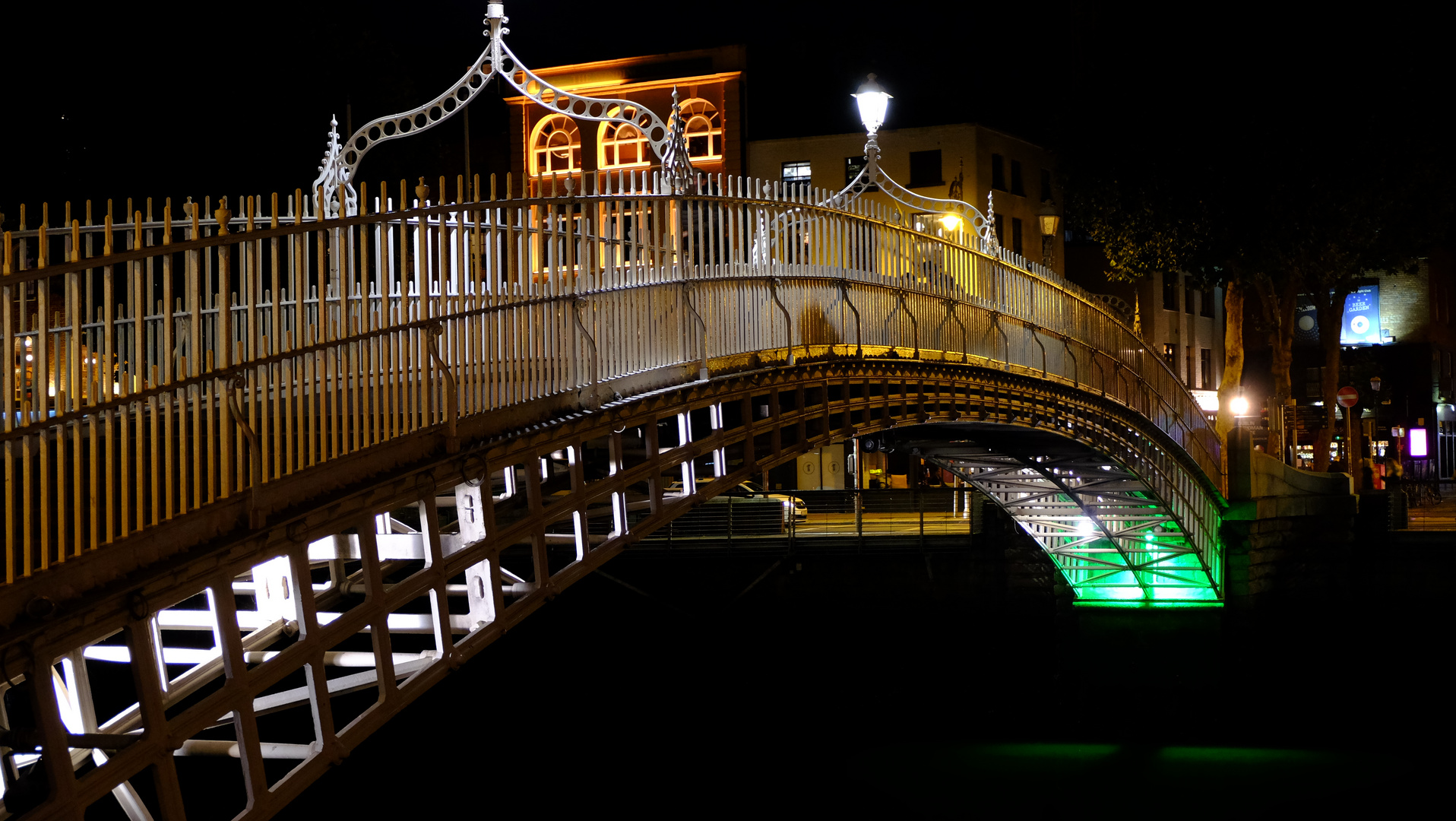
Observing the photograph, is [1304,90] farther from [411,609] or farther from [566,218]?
[566,218]

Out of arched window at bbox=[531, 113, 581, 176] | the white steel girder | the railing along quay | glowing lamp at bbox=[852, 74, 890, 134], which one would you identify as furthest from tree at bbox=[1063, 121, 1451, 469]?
glowing lamp at bbox=[852, 74, 890, 134]

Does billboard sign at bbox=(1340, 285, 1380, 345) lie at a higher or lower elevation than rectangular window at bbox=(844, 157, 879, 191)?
lower

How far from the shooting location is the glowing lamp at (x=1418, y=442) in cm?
4525

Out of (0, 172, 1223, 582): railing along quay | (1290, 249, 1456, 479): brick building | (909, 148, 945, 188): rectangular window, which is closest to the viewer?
(0, 172, 1223, 582): railing along quay

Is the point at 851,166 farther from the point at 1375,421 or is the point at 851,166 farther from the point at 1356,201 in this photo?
the point at 1375,421

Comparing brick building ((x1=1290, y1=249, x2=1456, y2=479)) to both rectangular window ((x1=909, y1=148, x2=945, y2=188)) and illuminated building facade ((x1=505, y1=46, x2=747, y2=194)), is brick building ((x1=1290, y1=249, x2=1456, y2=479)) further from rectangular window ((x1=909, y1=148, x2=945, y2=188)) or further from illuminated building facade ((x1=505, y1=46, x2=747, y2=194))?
illuminated building facade ((x1=505, y1=46, x2=747, y2=194))

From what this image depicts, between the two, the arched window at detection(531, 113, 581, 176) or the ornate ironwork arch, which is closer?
the ornate ironwork arch

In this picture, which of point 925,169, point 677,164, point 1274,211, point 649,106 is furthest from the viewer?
point 925,169

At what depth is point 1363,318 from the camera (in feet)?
187

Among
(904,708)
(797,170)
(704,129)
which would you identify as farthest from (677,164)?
(797,170)

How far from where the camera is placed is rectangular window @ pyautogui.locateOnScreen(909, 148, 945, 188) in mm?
45469

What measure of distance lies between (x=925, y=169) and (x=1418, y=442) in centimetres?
1647

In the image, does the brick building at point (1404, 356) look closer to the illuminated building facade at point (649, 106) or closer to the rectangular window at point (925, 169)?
the rectangular window at point (925, 169)

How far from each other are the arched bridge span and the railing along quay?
32 mm
